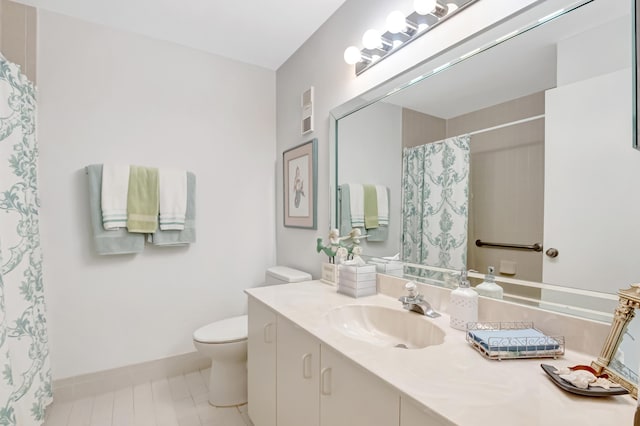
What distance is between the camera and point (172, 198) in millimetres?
2078

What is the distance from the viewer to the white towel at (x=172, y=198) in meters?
2.05

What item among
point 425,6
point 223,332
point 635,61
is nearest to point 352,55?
point 425,6

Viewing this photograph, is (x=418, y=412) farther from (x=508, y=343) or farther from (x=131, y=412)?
(x=131, y=412)

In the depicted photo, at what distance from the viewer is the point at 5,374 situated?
4.23ft

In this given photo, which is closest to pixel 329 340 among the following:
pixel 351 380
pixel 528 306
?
pixel 351 380

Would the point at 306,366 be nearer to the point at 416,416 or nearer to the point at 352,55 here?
the point at 416,416

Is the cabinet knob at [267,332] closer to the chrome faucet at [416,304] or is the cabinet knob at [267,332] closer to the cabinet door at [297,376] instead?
the cabinet door at [297,376]

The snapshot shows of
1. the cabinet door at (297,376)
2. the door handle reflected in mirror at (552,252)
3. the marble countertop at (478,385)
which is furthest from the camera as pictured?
the cabinet door at (297,376)

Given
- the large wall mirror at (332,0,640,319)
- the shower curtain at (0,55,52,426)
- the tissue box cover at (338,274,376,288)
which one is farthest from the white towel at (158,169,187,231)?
the large wall mirror at (332,0,640,319)

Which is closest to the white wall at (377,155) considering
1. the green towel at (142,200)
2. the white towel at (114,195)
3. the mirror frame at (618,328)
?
the mirror frame at (618,328)

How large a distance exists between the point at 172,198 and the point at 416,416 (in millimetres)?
1958

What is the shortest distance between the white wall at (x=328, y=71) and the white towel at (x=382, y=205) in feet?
1.33

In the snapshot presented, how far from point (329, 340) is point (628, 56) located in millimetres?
1125

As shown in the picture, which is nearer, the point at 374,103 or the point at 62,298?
the point at 374,103
